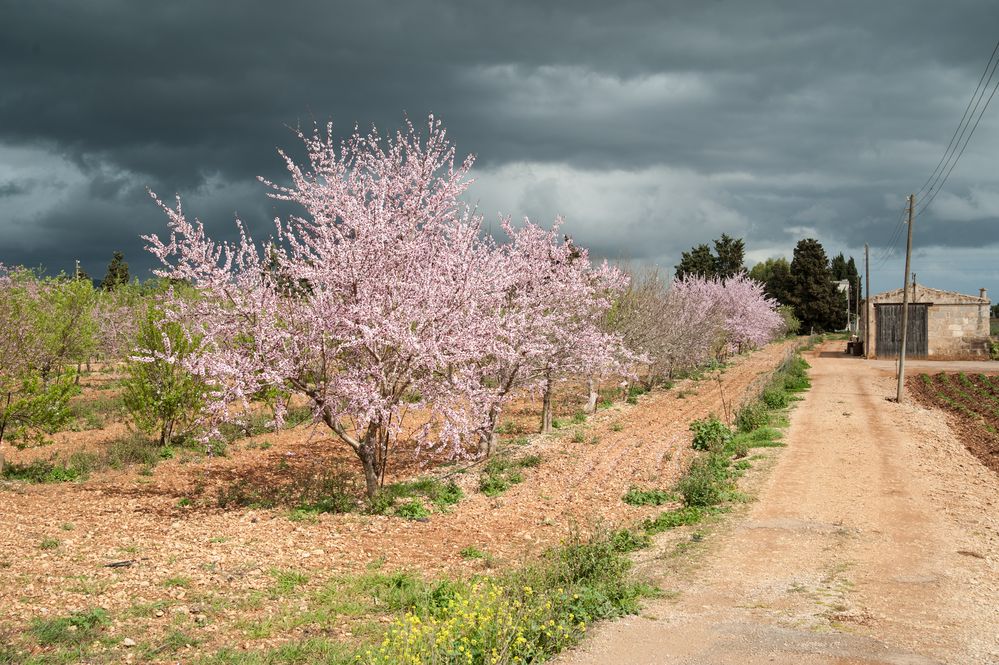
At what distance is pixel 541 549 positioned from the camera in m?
12.3

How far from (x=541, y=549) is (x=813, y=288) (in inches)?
3499

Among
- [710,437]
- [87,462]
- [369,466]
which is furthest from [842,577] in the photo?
[87,462]

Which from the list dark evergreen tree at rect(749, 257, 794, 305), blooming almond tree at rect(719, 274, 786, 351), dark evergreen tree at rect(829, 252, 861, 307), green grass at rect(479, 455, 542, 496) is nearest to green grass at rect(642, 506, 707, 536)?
green grass at rect(479, 455, 542, 496)

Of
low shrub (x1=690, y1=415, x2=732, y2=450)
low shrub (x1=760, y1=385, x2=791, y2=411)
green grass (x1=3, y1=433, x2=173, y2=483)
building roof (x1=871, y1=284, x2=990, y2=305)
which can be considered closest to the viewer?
green grass (x1=3, y1=433, x2=173, y2=483)

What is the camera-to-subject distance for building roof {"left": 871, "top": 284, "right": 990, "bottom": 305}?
167 ft

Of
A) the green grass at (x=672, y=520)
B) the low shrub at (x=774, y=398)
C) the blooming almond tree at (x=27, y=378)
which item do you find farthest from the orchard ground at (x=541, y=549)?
the low shrub at (x=774, y=398)

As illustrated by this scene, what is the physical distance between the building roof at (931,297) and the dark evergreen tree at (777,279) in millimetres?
30834

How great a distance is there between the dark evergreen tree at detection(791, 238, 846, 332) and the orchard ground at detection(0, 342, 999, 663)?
248 ft

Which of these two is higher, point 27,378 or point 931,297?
point 931,297

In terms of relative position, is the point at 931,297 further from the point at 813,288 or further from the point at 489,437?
the point at 489,437

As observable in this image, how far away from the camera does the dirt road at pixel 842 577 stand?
307 inches

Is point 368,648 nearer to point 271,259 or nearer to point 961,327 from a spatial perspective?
point 271,259

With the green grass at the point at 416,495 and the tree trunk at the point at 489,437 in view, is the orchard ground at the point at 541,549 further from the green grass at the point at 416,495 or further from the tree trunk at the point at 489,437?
the tree trunk at the point at 489,437

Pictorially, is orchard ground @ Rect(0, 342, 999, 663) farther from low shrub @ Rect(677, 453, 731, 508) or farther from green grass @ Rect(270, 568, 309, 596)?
low shrub @ Rect(677, 453, 731, 508)
